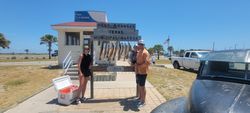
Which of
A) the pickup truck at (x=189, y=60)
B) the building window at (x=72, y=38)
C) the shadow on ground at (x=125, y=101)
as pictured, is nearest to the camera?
the shadow on ground at (x=125, y=101)

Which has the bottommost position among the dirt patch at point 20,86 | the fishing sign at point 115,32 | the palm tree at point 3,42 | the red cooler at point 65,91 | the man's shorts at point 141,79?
the dirt patch at point 20,86

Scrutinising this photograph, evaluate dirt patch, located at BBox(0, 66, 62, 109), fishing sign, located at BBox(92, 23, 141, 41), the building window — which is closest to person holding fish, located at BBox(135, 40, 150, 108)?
fishing sign, located at BBox(92, 23, 141, 41)

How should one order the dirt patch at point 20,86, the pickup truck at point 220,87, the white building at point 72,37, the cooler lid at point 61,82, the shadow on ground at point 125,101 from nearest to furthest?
the pickup truck at point 220,87
the shadow on ground at point 125,101
the cooler lid at point 61,82
the dirt patch at point 20,86
the white building at point 72,37

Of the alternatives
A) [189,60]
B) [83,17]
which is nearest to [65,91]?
[189,60]

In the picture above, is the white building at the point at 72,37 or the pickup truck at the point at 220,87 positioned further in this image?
the white building at the point at 72,37

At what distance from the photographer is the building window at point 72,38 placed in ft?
62.2

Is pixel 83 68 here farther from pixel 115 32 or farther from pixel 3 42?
pixel 3 42

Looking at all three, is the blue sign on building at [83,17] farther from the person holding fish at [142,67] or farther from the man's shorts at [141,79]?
the man's shorts at [141,79]

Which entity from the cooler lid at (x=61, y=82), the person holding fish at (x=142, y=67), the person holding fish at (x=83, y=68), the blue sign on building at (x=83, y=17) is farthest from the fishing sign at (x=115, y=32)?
the blue sign on building at (x=83, y=17)

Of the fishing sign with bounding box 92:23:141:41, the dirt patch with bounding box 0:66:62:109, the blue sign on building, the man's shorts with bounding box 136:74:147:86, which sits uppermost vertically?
the blue sign on building

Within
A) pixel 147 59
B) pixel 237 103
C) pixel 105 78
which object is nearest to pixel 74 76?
pixel 105 78

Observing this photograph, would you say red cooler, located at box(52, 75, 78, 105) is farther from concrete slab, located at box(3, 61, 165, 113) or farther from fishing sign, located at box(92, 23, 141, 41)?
fishing sign, located at box(92, 23, 141, 41)

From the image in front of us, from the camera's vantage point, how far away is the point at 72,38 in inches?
752

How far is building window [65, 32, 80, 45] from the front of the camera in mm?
18953
